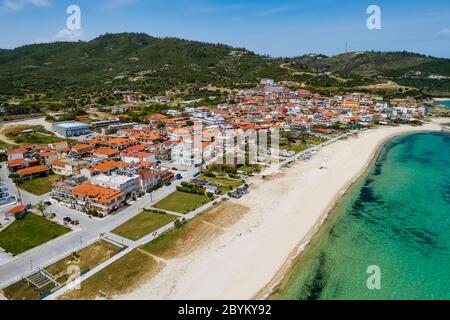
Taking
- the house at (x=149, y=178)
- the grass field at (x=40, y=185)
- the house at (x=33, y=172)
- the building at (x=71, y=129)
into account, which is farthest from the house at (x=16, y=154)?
the house at (x=149, y=178)

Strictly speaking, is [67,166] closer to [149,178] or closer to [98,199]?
[149,178]

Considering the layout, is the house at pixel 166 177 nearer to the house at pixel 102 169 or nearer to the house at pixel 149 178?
the house at pixel 149 178

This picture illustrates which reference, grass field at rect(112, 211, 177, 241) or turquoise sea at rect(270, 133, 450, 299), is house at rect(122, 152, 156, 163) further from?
turquoise sea at rect(270, 133, 450, 299)

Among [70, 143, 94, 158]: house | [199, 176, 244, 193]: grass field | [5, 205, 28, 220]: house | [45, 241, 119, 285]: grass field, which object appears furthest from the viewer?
[70, 143, 94, 158]: house

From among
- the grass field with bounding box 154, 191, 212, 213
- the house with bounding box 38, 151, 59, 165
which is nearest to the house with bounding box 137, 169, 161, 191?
the grass field with bounding box 154, 191, 212, 213

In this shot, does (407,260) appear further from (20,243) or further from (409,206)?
(20,243)
